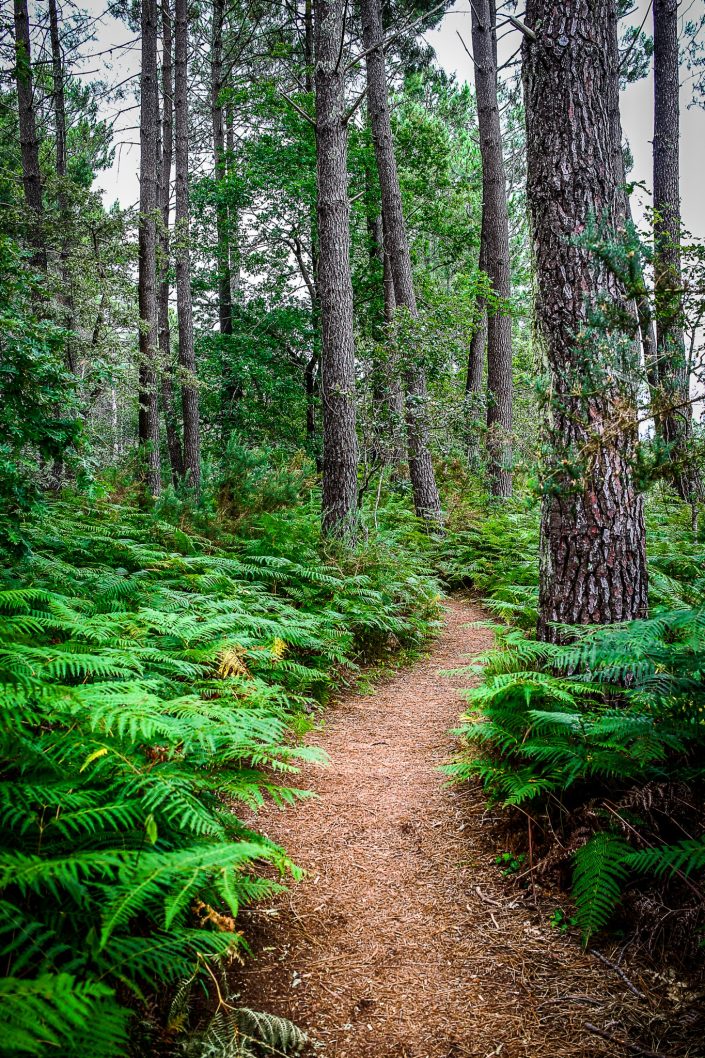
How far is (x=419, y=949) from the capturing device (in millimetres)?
2600

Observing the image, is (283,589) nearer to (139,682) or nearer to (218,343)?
(139,682)

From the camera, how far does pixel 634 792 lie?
2703 mm

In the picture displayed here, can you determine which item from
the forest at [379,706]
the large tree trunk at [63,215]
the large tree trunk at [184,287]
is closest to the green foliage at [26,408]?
the forest at [379,706]

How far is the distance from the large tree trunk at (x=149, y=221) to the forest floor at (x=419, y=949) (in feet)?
27.8

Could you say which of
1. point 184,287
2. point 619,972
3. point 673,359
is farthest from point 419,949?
point 184,287

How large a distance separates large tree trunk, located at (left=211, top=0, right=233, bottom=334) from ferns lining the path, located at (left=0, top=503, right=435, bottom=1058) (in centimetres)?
1454

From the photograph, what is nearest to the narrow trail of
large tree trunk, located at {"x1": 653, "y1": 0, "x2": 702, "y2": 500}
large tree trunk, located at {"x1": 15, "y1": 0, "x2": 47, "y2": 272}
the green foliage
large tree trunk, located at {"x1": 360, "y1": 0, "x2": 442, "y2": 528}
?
large tree trunk, located at {"x1": 653, "y1": 0, "x2": 702, "y2": 500}

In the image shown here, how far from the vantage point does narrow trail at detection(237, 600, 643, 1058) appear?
2172mm

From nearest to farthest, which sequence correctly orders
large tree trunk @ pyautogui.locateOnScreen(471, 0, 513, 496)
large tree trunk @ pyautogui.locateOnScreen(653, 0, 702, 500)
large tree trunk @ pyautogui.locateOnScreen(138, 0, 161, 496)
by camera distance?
large tree trunk @ pyautogui.locateOnScreen(653, 0, 702, 500) → large tree trunk @ pyautogui.locateOnScreen(138, 0, 161, 496) → large tree trunk @ pyautogui.locateOnScreen(471, 0, 513, 496)

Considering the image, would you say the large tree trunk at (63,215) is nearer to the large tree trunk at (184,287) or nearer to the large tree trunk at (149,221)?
the large tree trunk at (149,221)

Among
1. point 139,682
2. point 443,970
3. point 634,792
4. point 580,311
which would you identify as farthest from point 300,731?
point 580,311

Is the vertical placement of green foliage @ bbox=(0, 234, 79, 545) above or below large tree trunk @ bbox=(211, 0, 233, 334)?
below

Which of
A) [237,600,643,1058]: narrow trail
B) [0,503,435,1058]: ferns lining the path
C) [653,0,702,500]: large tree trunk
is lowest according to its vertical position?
[237,600,643,1058]: narrow trail

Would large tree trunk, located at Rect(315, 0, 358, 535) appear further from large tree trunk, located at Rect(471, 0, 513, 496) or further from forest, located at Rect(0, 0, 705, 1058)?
large tree trunk, located at Rect(471, 0, 513, 496)
